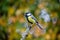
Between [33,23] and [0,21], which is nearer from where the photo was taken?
[33,23]

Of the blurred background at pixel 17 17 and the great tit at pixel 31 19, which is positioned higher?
the great tit at pixel 31 19

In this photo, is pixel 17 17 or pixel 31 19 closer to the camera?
pixel 31 19

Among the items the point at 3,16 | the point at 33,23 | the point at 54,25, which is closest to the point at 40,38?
the point at 54,25

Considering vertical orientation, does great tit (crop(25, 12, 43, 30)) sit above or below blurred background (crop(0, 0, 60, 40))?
above

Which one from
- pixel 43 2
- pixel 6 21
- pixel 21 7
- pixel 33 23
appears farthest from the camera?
pixel 6 21

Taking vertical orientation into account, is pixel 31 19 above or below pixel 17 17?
above

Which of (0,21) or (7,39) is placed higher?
(0,21)

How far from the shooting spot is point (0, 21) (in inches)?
67.0

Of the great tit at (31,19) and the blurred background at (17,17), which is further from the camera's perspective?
the blurred background at (17,17)

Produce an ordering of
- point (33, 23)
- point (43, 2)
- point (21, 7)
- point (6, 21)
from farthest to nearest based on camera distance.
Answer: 1. point (6, 21)
2. point (21, 7)
3. point (43, 2)
4. point (33, 23)

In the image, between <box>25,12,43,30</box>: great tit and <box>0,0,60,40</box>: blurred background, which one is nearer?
<box>25,12,43,30</box>: great tit

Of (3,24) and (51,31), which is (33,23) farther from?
(3,24)

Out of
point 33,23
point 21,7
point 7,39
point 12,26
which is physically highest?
point 33,23

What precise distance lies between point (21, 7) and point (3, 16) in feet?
0.64
